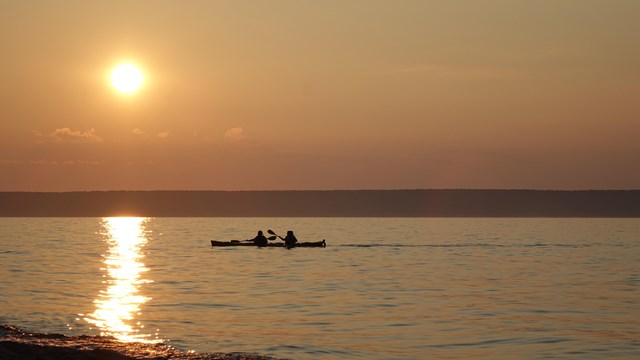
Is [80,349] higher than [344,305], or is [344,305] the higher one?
[344,305]

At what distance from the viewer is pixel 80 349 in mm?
26703

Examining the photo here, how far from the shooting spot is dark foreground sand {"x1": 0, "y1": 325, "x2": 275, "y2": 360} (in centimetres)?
2530

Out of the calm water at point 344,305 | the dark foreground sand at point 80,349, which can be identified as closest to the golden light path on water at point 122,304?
the calm water at point 344,305

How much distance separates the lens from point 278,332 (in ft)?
111

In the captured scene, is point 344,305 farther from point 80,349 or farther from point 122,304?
point 80,349

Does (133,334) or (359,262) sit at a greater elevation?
(359,262)

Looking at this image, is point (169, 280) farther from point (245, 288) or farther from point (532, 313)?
point (532, 313)

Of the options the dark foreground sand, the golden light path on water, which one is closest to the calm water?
the golden light path on water

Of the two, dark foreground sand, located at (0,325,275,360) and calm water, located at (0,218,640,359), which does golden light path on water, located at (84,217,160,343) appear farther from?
dark foreground sand, located at (0,325,275,360)

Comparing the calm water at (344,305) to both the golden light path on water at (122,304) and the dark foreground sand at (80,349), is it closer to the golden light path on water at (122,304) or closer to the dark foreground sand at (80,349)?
the golden light path on water at (122,304)

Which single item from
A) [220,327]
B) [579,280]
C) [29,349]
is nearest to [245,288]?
[220,327]

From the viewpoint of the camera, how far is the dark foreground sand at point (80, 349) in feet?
83.0

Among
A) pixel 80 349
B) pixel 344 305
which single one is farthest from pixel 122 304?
pixel 80 349

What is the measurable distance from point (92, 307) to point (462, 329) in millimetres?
16635
